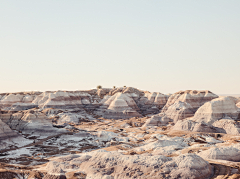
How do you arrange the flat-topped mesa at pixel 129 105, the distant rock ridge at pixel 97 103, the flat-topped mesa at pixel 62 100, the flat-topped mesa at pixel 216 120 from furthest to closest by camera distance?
the flat-topped mesa at pixel 62 100
the distant rock ridge at pixel 97 103
the flat-topped mesa at pixel 129 105
the flat-topped mesa at pixel 216 120

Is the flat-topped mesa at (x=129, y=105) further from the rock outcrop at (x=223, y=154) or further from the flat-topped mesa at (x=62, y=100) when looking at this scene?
the rock outcrop at (x=223, y=154)

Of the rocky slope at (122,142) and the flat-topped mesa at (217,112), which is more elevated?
the flat-topped mesa at (217,112)

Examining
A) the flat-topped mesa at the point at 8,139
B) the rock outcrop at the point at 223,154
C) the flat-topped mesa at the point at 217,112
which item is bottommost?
the flat-topped mesa at the point at 8,139

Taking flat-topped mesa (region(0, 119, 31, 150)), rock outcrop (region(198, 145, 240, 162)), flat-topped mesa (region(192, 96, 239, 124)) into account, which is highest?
flat-topped mesa (region(192, 96, 239, 124))

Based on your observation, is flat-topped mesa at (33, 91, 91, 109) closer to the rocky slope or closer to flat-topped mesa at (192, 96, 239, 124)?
the rocky slope

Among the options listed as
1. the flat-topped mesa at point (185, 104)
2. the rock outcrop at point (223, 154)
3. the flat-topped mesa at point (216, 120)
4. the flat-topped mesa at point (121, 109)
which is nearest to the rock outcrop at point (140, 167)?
the rock outcrop at point (223, 154)

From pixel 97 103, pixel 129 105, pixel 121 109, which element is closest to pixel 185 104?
pixel 121 109

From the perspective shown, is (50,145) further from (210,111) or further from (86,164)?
(210,111)

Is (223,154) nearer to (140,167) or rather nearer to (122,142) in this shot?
(140,167)

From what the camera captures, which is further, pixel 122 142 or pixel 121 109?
pixel 121 109

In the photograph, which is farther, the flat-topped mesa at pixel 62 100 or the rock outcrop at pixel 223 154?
the flat-topped mesa at pixel 62 100

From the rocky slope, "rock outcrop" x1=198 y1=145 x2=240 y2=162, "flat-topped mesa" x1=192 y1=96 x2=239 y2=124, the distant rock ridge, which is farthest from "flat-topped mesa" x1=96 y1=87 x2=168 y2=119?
"rock outcrop" x1=198 y1=145 x2=240 y2=162

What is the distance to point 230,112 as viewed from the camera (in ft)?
167

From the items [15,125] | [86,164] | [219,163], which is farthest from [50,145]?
[219,163]
